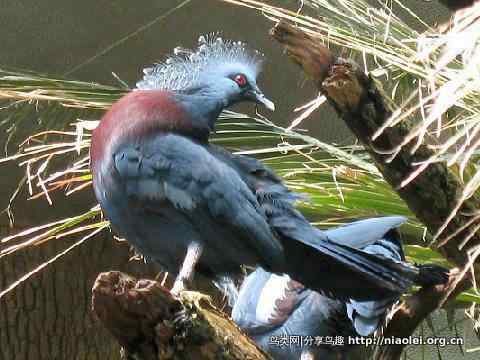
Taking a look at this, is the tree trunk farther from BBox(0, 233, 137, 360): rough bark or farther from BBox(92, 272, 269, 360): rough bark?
BBox(92, 272, 269, 360): rough bark

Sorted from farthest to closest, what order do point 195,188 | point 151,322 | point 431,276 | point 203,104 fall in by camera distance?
point 203,104 → point 195,188 → point 431,276 → point 151,322

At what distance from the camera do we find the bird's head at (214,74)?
147cm

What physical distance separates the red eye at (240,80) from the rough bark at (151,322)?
0.64 m

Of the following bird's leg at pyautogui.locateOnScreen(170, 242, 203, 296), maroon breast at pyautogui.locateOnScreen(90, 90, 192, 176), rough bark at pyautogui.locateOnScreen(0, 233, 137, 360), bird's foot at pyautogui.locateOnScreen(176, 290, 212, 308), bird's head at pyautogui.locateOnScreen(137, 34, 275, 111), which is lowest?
rough bark at pyautogui.locateOnScreen(0, 233, 137, 360)

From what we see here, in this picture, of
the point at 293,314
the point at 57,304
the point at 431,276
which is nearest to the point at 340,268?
the point at 431,276

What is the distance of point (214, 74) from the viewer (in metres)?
1.48

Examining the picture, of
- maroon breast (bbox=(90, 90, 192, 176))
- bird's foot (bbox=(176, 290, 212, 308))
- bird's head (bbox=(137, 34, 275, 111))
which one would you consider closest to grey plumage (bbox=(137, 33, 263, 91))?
bird's head (bbox=(137, 34, 275, 111))

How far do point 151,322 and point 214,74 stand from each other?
0.66 metres

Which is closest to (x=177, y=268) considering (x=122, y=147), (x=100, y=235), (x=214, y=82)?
(x=122, y=147)

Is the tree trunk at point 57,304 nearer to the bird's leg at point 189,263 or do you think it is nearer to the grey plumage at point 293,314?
the grey plumage at point 293,314

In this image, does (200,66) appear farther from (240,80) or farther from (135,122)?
(135,122)

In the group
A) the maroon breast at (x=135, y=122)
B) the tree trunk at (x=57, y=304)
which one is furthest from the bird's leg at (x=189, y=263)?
the tree trunk at (x=57, y=304)

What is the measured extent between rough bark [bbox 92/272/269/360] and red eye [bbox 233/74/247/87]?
2.10 feet

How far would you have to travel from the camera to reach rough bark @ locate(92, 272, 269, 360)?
0.91 metres
